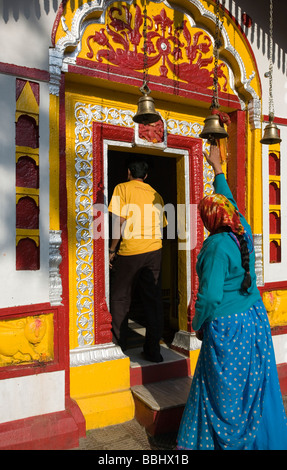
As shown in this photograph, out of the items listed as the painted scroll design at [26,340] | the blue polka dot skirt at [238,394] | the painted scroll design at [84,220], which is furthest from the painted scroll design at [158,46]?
the blue polka dot skirt at [238,394]

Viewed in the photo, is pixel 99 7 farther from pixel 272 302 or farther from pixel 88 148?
pixel 272 302

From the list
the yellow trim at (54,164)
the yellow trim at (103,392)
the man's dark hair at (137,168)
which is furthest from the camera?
the man's dark hair at (137,168)

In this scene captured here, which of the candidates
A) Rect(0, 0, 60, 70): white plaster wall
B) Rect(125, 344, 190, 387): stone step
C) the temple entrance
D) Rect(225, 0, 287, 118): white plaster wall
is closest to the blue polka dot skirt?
Rect(125, 344, 190, 387): stone step

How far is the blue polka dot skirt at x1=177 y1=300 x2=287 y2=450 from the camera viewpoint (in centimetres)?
236

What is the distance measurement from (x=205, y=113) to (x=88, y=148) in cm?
148

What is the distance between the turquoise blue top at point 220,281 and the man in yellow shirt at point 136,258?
4.36 ft

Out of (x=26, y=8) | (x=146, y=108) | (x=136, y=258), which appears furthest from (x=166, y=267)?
(x=26, y=8)

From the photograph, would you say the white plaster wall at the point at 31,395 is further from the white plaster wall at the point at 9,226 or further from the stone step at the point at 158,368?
the stone step at the point at 158,368

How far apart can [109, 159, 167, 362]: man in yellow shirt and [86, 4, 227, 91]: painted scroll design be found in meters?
A: 0.97

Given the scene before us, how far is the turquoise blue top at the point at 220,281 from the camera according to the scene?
231cm

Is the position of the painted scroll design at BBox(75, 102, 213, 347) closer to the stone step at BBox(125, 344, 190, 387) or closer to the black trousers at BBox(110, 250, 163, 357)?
the black trousers at BBox(110, 250, 163, 357)

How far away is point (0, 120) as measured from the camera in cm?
286

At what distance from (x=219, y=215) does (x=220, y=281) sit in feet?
1.32
